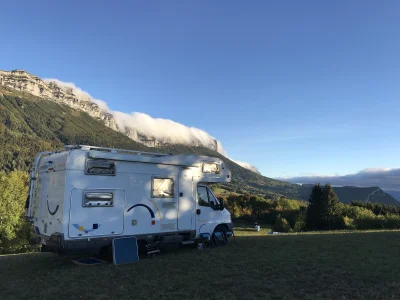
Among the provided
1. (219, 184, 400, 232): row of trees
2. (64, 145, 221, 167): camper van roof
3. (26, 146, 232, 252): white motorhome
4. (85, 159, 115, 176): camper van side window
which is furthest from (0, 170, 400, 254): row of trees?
(85, 159, 115, 176): camper van side window

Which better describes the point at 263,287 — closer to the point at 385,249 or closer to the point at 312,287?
the point at 312,287

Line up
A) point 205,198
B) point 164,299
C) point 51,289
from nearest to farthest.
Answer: point 164,299 → point 51,289 → point 205,198

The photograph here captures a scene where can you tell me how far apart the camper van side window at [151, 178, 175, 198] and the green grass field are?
81.0 inches

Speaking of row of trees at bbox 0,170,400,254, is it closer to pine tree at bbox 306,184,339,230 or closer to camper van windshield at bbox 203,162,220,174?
pine tree at bbox 306,184,339,230

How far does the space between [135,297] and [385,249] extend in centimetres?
867

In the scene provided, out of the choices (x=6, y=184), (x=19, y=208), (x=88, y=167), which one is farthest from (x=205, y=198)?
(x=6, y=184)

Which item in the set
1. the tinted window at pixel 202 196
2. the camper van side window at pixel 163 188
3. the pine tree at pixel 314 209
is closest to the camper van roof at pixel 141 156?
the camper van side window at pixel 163 188

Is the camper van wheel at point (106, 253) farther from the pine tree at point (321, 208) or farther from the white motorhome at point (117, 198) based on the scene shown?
the pine tree at point (321, 208)

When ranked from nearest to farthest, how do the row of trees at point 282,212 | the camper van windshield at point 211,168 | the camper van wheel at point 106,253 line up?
the camper van wheel at point 106,253 → the camper van windshield at point 211,168 → the row of trees at point 282,212

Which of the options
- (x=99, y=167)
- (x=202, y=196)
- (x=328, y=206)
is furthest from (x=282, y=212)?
(x=99, y=167)

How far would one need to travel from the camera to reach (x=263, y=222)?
66.3 meters

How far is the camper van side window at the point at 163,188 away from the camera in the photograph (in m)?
10.9

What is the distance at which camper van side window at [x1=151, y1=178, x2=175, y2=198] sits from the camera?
1092 cm

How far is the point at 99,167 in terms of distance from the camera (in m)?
9.77
